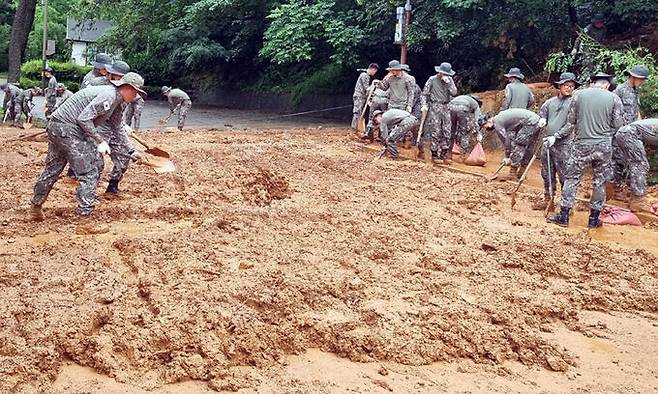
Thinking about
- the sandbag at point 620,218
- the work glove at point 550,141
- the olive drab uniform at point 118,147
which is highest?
the work glove at point 550,141

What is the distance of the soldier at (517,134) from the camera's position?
34.0 feet

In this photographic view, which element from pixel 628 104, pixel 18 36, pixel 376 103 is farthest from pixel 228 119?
pixel 628 104

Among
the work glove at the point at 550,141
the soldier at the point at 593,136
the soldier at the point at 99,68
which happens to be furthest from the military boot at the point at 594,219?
the soldier at the point at 99,68

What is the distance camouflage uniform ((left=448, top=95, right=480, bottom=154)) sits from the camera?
1193cm

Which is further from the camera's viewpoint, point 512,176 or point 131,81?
point 512,176

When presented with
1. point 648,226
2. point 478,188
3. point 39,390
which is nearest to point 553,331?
point 39,390

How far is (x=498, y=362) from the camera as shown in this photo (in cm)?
431

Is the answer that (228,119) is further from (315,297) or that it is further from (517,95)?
(315,297)

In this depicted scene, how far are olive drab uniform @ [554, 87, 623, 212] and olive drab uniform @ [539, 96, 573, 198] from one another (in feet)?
0.82

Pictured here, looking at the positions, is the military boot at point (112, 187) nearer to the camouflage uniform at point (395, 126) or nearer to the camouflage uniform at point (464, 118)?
the camouflage uniform at point (395, 126)

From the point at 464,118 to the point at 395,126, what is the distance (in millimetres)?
1228

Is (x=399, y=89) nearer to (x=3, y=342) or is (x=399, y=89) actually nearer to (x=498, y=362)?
(x=498, y=362)

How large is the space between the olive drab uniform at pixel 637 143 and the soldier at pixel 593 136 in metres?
0.86

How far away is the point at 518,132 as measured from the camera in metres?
10.6
